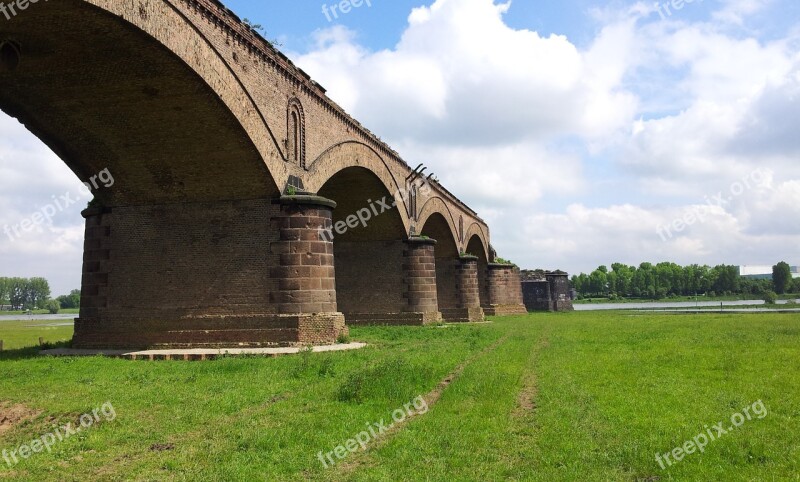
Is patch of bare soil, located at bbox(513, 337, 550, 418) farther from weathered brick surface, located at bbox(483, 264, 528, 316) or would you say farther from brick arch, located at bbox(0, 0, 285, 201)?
weathered brick surface, located at bbox(483, 264, 528, 316)

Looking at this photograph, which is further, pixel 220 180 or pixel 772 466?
pixel 220 180

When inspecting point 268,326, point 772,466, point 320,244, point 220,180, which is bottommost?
point 772,466

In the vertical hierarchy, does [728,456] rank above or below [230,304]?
below

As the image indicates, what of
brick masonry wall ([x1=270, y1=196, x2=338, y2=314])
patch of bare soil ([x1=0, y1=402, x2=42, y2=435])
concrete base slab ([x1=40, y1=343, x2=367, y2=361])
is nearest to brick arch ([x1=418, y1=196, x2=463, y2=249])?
brick masonry wall ([x1=270, y1=196, x2=338, y2=314])

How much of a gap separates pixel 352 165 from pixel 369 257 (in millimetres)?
7377

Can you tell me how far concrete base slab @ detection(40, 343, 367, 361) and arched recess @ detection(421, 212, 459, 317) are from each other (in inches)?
852

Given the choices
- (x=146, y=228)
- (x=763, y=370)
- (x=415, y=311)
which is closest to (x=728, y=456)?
(x=763, y=370)

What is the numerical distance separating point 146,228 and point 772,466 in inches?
636

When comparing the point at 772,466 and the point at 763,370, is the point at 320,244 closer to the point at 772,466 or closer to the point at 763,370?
the point at 763,370

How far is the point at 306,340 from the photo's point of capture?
15406mm

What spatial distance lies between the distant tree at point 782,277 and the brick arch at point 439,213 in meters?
98.2

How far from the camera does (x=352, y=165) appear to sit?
21703 millimetres

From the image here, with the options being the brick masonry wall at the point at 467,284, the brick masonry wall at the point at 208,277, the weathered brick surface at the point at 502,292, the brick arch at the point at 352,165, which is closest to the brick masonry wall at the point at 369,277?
the brick arch at the point at 352,165

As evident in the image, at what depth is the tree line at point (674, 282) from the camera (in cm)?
11275
